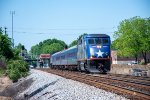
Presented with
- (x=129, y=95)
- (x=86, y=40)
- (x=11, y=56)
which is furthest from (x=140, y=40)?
(x=129, y=95)

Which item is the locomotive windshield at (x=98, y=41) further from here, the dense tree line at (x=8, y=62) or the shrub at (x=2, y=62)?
the shrub at (x=2, y=62)

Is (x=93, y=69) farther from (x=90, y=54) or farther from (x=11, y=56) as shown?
(x=11, y=56)

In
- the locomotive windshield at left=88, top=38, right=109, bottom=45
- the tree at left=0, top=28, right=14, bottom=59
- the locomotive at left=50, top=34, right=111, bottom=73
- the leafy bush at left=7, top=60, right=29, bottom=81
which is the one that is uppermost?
the tree at left=0, top=28, right=14, bottom=59

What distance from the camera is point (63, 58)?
48.4 m

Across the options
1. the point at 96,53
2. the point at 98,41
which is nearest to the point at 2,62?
the point at 98,41

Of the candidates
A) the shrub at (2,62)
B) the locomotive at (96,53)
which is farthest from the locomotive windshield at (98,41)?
the shrub at (2,62)

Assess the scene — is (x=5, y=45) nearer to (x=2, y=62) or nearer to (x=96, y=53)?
(x=2, y=62)

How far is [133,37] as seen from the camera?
260 feet

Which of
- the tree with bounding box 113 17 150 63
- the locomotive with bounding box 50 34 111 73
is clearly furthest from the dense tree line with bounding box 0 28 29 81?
the tree with bounding box 113 17 150 63

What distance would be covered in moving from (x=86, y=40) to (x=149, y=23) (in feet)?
175

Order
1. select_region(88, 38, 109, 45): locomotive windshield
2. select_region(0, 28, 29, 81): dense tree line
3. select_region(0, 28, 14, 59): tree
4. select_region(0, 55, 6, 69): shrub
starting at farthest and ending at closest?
select_region(0, 28, 14, 59): tree → select_region(0, 55, 6, 69): shrub → select_region(0, 28, 29, 81): dense tree line → select_region(88, 38, 109, 45): locomotive windshield

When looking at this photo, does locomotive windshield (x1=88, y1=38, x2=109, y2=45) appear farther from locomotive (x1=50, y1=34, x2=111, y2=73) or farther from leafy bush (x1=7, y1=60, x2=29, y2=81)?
leafy bush (x1=7, y1=60, x2=29, y2=81)

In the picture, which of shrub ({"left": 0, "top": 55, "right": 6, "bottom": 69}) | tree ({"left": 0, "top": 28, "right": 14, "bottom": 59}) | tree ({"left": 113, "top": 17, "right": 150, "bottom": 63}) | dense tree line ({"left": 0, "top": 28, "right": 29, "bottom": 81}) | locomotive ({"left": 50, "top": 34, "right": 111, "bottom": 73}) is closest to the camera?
locomotive ({"left": 50, "top": 34, "right": 111, "bottom": 73})

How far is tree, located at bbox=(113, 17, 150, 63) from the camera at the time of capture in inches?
3066
